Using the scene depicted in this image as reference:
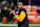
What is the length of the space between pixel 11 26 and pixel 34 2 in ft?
23.1

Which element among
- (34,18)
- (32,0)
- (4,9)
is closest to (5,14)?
(4,9)

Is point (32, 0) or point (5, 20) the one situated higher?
point (32, 0)

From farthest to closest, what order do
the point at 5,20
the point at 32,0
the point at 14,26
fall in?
1. the point at 32,0
2. the point at 5,20
3. the point at 14,26

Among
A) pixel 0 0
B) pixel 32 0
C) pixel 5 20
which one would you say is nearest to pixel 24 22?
pixel 5 20

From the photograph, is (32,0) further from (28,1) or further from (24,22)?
(24,22)

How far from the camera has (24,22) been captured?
13.1ft

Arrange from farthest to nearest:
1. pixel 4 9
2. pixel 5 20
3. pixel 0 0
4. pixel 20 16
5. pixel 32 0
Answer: pixel 32 0 < pixel 0 0 < pixel 5 20 < pixel 4 9 < pixel 20 16

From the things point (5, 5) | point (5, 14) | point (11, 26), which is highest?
point (5, 5)

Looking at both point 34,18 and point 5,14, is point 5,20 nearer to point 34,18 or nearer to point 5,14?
point 5,14

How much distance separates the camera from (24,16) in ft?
13.0

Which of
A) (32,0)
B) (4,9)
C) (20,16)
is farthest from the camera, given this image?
(32,0)

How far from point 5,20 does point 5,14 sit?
0.82m

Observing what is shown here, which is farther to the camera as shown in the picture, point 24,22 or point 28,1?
→ point 28,1

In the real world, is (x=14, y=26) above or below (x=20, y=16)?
below
